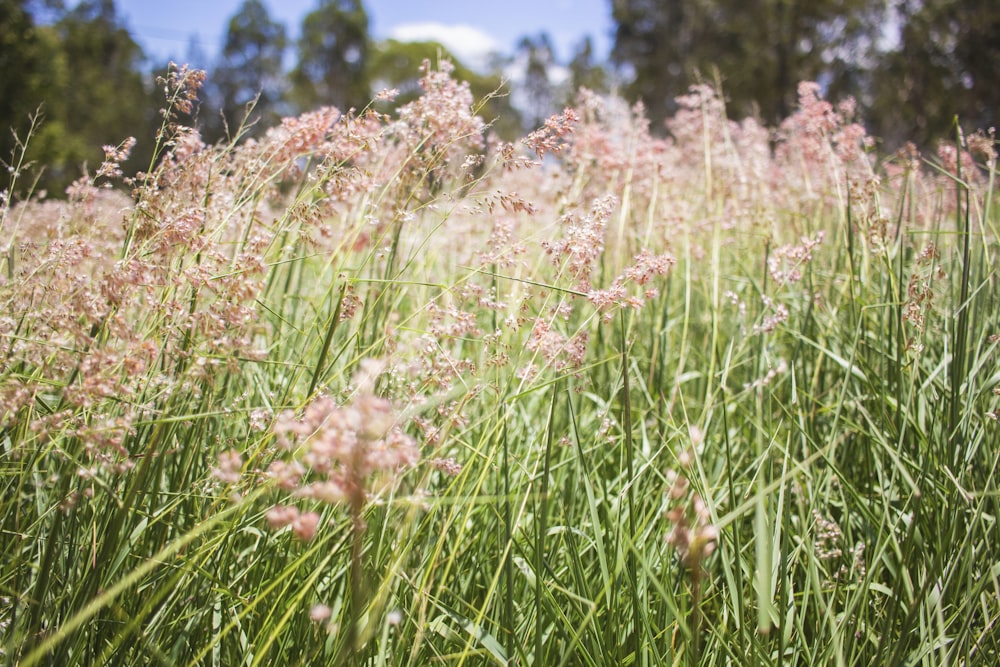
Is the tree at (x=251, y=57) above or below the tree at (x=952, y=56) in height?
above

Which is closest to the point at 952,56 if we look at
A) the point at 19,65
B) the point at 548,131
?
the point at 548,131

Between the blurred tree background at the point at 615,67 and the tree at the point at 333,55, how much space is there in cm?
7

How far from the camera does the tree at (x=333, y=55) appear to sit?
29.5m

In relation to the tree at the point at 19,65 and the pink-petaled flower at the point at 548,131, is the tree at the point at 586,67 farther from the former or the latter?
the pink-petaled flower at the point at 548,131

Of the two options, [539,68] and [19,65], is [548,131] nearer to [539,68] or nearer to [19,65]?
[19,65]

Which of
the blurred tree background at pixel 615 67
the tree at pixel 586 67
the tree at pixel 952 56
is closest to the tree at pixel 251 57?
the blurred tree background at pixel 615 67

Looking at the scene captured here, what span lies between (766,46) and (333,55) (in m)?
21.5

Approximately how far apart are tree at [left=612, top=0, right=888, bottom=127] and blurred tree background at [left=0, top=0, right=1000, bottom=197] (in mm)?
45

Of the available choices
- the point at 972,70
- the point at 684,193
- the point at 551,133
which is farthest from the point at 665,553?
the point at 972,70

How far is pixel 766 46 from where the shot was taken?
1717 cm

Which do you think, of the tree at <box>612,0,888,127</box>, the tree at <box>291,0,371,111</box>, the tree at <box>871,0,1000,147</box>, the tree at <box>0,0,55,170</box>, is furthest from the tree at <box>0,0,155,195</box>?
the tree at <box>871,0,1000,147</box>

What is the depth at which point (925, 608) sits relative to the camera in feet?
3.88

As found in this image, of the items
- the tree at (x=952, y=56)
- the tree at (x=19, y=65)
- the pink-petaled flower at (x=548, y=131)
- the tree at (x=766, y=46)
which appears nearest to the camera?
the pink-petaled flower at (x=548, y=131)

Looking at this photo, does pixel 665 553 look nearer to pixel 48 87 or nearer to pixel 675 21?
pixel 48 87
